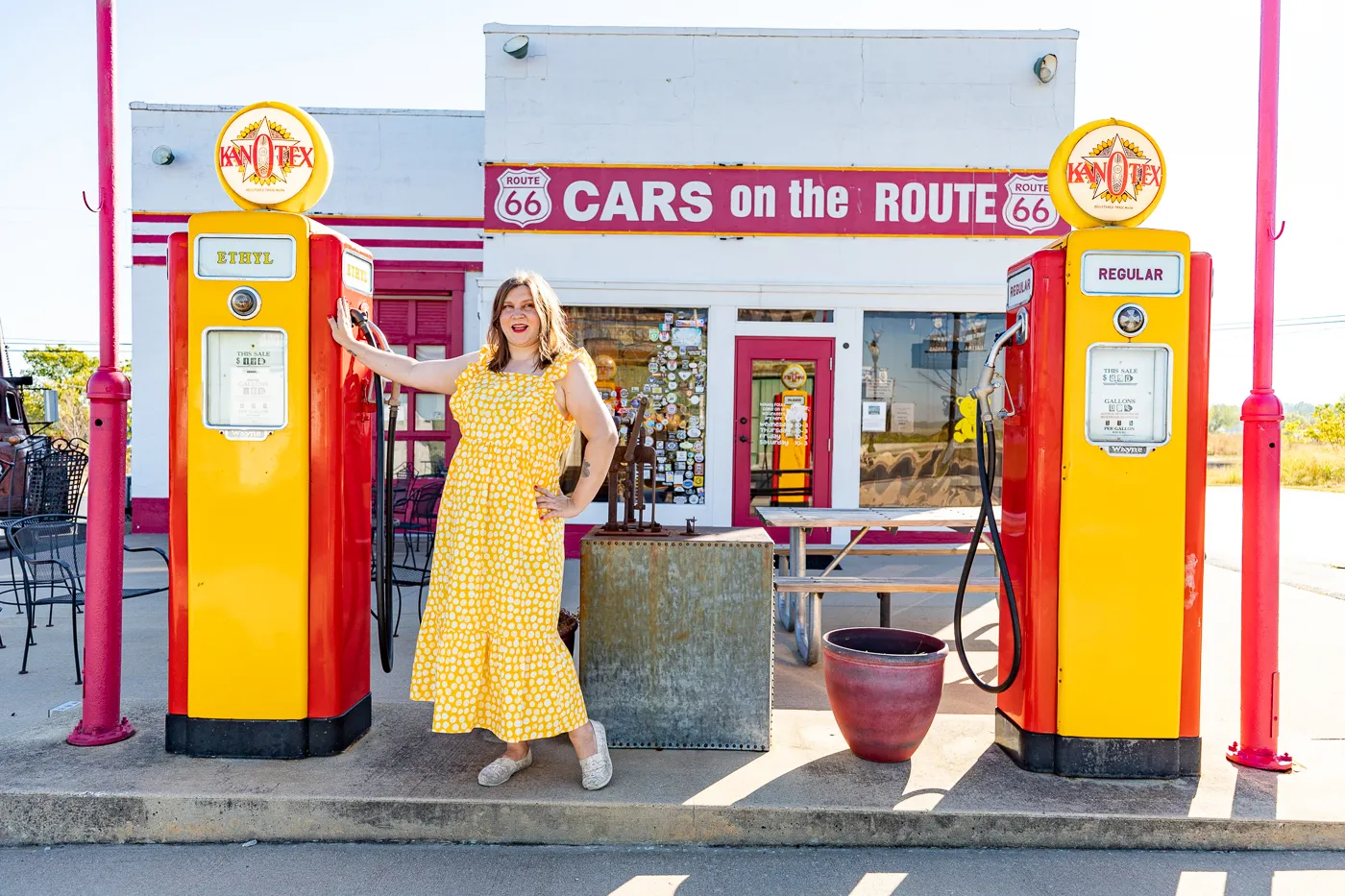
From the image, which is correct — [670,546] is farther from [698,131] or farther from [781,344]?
[698,131]

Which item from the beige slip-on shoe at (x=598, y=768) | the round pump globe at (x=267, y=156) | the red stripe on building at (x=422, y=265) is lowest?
the beige slip-on shoe at (x=598, y=768)

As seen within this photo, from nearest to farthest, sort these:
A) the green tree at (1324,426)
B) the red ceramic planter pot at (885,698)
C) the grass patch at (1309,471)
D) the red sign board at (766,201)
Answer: the red ceramic planter pot at (885,698)
the red sign board at (766,201)
the grass patch at (1309,471)
the green tree at (1324,426)

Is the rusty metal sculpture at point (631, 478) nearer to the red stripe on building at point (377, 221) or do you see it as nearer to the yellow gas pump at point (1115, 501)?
the yellow gas pump at point (1115, 501)

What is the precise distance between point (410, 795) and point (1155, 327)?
3325 millimetres

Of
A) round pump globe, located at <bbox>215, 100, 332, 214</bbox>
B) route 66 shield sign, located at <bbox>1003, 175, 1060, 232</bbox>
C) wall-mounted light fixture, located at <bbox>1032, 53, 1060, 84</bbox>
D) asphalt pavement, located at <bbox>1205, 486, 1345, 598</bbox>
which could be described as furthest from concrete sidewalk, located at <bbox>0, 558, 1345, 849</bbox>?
wall-mounted light fixture, located at <bbox>1032, 53, 1060, 84</bbox>

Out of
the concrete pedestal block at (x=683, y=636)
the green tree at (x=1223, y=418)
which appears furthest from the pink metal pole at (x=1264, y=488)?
the green tree at (x=1223, y=418)

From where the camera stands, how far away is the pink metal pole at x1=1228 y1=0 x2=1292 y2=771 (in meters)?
3.67

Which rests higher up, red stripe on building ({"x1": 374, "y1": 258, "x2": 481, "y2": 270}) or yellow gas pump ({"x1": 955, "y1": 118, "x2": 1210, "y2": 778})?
red stripe on building ({"x1": 374, "y1": 258, "x2": 481, "y2": 270})

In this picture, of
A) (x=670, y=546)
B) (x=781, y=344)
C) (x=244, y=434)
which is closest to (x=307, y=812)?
(x=244, y=434)

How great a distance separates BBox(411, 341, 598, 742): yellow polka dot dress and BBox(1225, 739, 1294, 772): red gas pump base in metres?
2.78

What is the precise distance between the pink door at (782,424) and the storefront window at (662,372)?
→ 39 centimetres

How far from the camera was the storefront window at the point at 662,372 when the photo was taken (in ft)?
29.1

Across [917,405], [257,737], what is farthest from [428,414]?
[257,737]

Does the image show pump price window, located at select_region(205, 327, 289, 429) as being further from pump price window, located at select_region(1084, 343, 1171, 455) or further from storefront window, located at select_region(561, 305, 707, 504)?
storefront window, located at select_region(561, 305, 707, 504)
